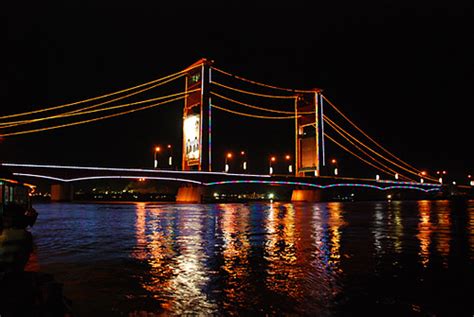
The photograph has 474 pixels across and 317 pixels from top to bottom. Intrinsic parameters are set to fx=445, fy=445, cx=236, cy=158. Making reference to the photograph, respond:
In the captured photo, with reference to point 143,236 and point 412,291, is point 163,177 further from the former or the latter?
point 412,291

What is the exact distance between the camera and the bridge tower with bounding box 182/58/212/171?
64375 millimetres

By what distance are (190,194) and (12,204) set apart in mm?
56315

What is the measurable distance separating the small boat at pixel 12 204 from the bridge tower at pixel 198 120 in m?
44.2

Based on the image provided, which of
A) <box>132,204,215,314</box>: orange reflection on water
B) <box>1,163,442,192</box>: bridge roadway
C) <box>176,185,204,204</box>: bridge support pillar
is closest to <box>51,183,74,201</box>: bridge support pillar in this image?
<box>1,163,442,192</box>: bridge roadway

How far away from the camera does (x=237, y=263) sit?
9.44 meters

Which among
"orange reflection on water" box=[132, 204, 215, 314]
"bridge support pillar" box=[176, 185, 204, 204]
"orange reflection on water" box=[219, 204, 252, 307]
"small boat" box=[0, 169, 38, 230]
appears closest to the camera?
"orange reflection on water" box=[132, 204, 215, 314]

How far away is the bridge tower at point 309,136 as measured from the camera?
7994 cm

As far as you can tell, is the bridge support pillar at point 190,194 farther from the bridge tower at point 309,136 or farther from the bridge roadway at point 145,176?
the bridge tower at point 309,136

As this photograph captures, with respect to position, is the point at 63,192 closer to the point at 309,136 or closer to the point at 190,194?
the point at 190,194

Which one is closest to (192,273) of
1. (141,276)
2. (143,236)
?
(141,276)

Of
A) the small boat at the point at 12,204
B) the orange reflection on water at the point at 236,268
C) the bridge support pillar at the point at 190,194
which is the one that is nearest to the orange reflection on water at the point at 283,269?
the orange reflection on water at the point at 236,268

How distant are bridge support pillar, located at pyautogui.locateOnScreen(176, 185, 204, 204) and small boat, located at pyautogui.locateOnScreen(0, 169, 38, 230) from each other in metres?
46.6

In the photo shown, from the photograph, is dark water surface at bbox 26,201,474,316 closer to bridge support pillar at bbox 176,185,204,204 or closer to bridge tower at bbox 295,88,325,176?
bridge support pillar at bbox 176,185,204,204

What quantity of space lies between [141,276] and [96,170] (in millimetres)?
56407
